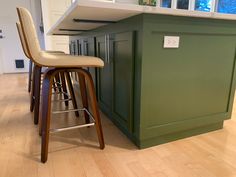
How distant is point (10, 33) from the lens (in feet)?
16.5

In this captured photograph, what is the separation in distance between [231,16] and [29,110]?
222 cm

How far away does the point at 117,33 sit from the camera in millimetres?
Result: 1430

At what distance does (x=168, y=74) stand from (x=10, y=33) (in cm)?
519

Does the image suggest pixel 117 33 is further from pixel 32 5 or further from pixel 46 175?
pixel 32 5

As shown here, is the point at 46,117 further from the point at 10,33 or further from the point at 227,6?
the point at 10,33

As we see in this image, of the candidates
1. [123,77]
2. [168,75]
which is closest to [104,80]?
[123,77]

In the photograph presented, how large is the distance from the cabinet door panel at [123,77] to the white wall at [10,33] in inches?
183

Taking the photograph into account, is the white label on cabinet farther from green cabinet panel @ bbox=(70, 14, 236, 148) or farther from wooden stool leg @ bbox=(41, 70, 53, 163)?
wooden stool leg @ bbox=(41, 70, 53, 163)

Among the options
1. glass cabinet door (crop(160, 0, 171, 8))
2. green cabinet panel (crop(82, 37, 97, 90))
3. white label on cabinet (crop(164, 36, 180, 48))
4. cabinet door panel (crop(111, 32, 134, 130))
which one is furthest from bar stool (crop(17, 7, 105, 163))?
→ glass cabinet door (crop(160, 0, 171, 8))

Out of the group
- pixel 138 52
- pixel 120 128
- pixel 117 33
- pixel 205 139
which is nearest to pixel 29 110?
pixel 120 128

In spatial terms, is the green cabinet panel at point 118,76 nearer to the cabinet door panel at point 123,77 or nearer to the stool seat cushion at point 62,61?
the cabinet door panel at point 123,77

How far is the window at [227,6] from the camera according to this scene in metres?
3.33

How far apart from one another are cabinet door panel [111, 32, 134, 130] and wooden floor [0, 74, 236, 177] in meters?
0.20

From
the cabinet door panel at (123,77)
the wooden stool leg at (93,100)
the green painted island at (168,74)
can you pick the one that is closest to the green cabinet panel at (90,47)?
the green painted island at (168,74)
